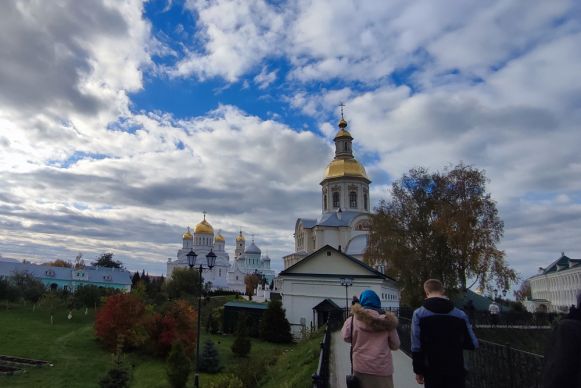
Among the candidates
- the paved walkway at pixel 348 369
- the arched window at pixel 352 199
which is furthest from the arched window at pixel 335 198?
the paved walkway at pixel 348 369

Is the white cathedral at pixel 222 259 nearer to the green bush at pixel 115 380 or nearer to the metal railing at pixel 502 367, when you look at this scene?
the green bush at pixel 115 380

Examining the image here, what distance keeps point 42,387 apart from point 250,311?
829 inches

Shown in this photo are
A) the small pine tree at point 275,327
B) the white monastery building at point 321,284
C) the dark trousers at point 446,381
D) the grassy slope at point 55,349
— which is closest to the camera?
the dark trousers at point 446,381

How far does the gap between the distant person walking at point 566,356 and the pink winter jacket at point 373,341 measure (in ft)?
7.97

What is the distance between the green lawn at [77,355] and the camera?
20406 millimetres

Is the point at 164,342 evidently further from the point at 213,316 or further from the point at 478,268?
the point at 478,268

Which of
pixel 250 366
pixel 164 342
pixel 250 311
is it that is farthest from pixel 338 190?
pixel 250 366

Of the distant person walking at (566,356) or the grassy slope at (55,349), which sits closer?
the distant person walking at (566,356)

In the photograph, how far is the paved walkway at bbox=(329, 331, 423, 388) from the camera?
9.68 metres

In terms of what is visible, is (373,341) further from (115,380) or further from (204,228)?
(204,228)

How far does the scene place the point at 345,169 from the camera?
5856 cm

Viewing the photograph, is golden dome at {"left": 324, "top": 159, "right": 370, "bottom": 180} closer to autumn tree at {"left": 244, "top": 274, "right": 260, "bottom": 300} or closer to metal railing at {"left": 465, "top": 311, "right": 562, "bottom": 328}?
metal railing at {"left": 465, "top": 311, "right": 562, "bottom": 328}

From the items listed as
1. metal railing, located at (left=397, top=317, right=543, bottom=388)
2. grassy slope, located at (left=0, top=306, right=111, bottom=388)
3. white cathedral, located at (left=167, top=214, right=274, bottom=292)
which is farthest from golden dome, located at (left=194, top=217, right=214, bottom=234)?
metal railing, located at (left=397, top=317, right=543, bottom=388)

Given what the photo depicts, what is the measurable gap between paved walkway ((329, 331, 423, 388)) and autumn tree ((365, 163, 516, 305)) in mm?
14274
